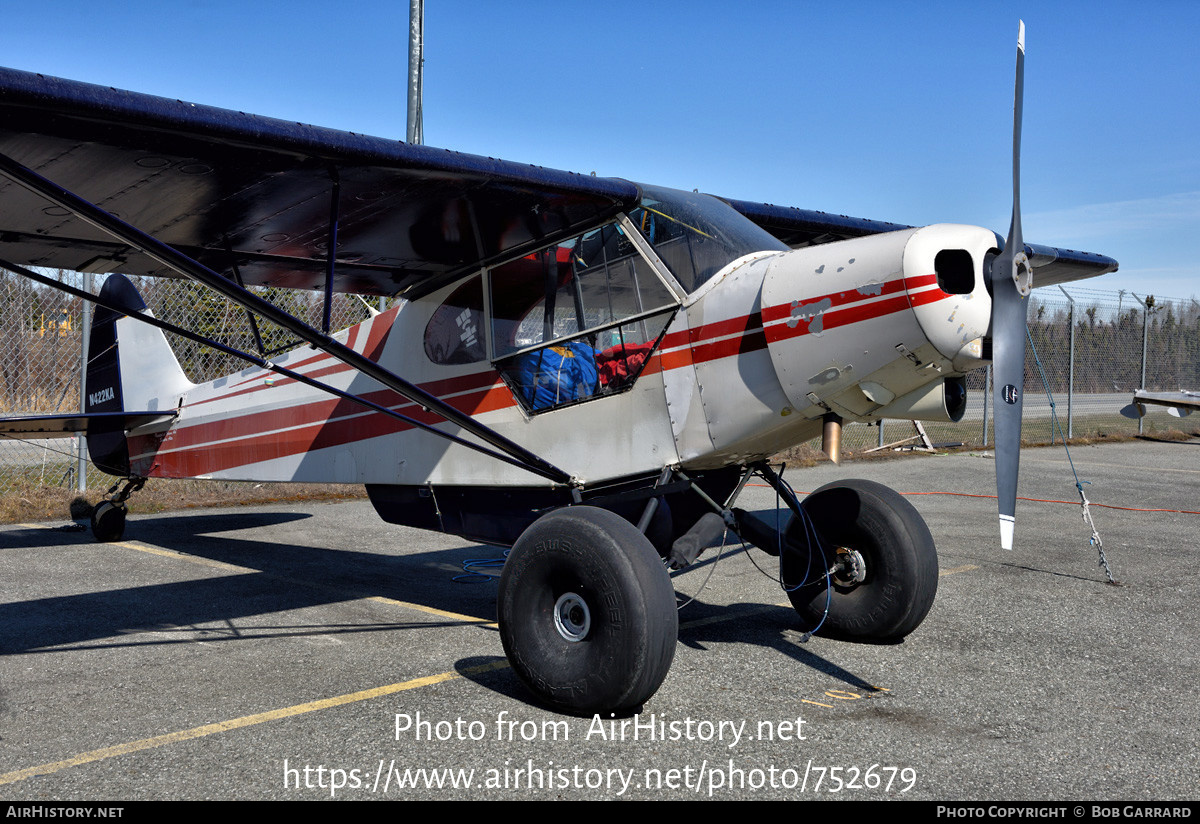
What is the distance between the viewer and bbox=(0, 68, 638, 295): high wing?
4129 mm

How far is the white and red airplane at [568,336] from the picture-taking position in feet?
13.3

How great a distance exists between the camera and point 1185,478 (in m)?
13.6

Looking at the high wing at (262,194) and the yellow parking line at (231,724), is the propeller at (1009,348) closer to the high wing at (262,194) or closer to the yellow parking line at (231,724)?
the high wing at (262,194)

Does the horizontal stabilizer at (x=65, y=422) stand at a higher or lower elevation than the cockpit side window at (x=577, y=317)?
lower

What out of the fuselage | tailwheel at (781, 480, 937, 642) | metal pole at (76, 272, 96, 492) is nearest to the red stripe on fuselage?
the fuselage

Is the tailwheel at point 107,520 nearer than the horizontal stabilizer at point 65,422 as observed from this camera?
No

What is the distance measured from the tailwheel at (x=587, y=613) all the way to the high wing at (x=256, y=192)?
1922 millimetres

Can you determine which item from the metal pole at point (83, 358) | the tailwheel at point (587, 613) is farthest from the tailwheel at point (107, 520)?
the tailwheel at point (587, 613)

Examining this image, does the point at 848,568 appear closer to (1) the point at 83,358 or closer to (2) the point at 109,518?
(2) the point at 109,518

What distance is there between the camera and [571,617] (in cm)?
420

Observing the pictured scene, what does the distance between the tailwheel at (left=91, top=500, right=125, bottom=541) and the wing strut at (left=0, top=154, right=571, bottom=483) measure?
465cm

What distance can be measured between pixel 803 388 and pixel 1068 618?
2.72 meters

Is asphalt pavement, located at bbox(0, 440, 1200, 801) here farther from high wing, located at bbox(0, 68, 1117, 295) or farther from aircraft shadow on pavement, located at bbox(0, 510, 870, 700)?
high wing, located at bbox(0, 68, 1117, 295)

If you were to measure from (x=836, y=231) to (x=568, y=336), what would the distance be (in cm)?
336
